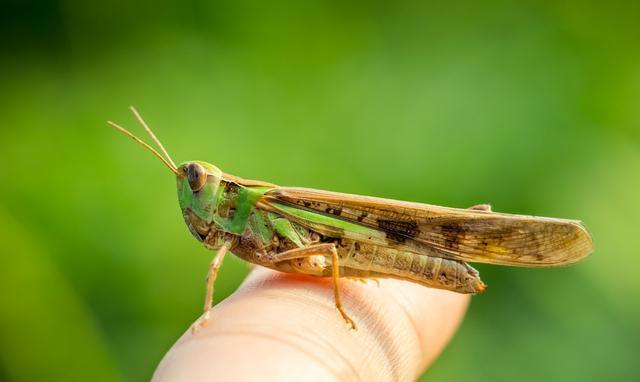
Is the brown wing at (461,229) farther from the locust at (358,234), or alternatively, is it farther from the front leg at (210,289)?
the front leg at (210,289)

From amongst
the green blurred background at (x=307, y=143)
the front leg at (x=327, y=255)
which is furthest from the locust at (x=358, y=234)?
the green blurred background at (x=307, y=143)

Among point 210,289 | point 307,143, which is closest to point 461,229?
point 210,289

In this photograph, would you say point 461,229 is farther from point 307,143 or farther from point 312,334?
point 307,143

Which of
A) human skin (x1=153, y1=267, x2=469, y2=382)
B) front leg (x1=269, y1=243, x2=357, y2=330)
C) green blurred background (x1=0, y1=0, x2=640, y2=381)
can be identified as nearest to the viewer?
human skin (x1=153, y1=267, x2=469, y2=382)

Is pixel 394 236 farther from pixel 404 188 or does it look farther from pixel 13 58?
pixel 13 58

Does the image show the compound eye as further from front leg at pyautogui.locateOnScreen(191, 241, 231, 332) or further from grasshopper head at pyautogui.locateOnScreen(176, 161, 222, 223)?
front leg at pyautogui.locateOnScreen(191, 241, 231, 332)

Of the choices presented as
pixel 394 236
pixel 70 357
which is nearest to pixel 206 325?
pixel 394 236

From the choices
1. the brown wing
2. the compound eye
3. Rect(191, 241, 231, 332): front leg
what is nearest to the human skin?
Rect(191, 241, 231, 332): front leg
